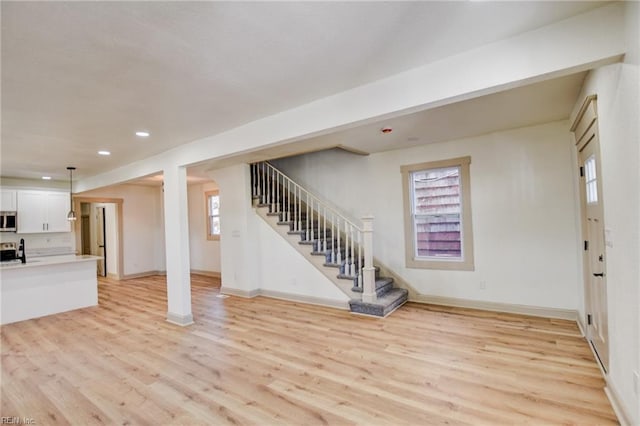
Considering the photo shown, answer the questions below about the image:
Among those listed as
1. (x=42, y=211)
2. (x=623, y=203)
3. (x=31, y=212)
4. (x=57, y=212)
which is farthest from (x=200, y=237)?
(x=623, y=203)

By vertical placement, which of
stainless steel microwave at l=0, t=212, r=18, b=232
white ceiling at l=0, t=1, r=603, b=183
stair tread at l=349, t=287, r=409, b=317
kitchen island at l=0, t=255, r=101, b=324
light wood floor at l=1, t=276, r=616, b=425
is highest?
white ceiling at l=0, t=1, r=603, b=183

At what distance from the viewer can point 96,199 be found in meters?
7.71

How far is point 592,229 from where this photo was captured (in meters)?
2.92

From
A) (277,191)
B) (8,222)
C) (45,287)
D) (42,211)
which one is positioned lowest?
Answer: (45,287)

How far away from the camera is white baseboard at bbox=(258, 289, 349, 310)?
4859mm

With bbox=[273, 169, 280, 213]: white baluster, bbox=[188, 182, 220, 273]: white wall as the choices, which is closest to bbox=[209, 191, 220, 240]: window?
bbox=[188, 182, 220, 273]: white wall

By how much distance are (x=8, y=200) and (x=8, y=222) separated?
444 millimetres

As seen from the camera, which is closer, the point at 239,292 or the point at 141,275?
the point at 239,292

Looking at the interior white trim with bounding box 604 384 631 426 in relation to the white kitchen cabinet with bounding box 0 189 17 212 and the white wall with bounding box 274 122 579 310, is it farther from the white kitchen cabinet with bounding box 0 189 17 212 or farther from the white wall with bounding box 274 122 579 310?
the white kitchen cabinet with bounding box 0 189 17 212

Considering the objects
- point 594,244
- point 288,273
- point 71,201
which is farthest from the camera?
point 71,201

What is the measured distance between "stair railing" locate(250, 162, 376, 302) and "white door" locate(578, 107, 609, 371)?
2430 mm

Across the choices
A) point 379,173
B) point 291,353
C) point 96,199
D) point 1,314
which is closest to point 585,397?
point 291,353

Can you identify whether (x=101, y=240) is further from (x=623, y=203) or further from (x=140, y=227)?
(x=623, y=203)

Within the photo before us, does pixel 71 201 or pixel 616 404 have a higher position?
pixel 71 201
